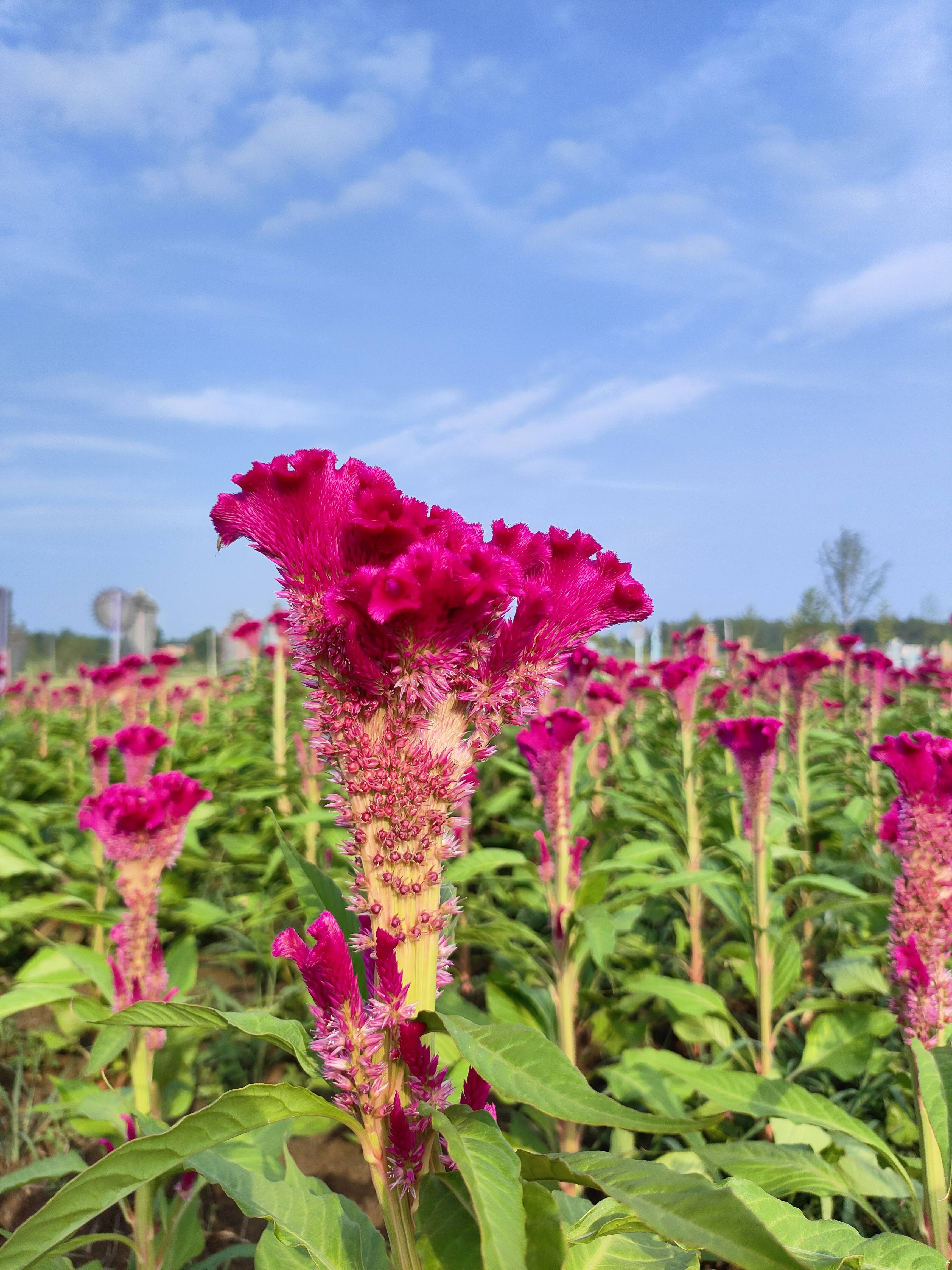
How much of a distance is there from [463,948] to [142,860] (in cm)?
233

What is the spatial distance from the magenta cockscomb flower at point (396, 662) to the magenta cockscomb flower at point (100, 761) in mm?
2704

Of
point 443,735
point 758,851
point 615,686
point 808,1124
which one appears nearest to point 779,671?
point 615,686

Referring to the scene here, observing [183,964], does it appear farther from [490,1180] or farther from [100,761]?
[490,1180]

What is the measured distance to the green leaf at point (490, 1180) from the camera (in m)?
0.72

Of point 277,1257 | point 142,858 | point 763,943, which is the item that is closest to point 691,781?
point 763,943

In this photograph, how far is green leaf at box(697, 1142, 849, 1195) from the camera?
166 cm

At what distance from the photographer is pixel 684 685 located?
4023 mm

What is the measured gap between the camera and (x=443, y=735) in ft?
3.17

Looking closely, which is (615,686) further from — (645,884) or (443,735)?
(443,735)

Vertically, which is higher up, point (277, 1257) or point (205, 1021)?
point (205, 1021)

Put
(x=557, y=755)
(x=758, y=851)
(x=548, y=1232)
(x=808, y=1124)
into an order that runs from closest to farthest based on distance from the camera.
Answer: (x=548, y=1232) → (x=808, y=1124) → (x=557, y=755) → (x=758, y=851)

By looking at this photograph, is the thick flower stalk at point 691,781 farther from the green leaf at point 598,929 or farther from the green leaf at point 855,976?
the green leaf at point 598,929

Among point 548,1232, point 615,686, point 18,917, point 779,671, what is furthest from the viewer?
point 779,671

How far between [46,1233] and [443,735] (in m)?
0.58
